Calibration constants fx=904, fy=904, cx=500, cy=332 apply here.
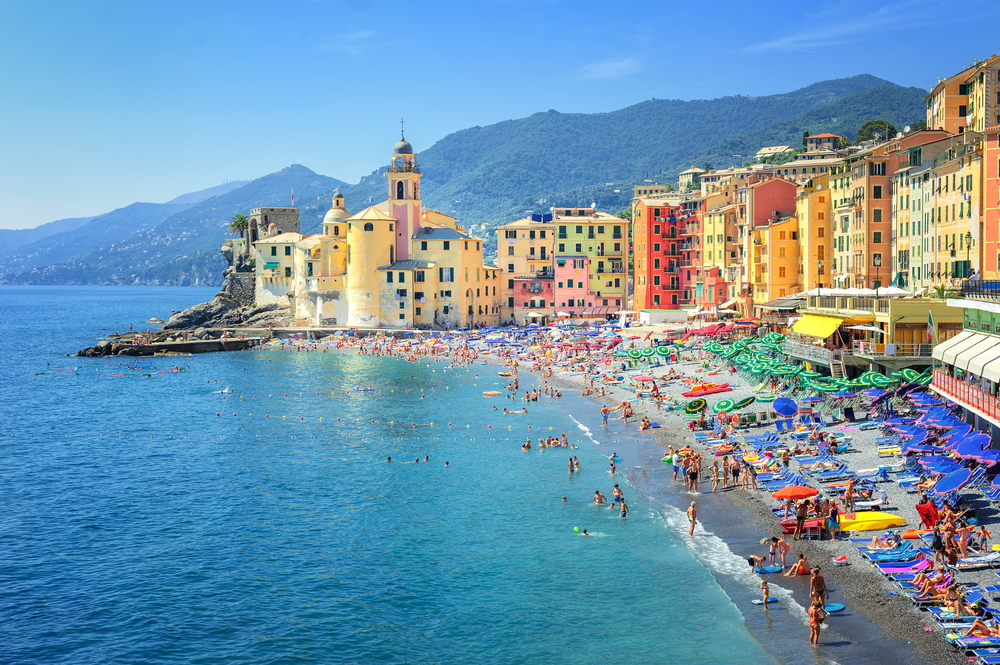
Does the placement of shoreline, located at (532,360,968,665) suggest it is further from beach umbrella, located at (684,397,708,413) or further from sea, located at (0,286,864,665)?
beach umbrella, located at (684,397,708,413)

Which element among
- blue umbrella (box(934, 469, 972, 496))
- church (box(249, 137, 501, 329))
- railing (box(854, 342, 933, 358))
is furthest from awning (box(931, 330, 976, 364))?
church (box(249, 137, 501, 329))

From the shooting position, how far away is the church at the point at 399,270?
106 metres

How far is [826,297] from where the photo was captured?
5584 cm

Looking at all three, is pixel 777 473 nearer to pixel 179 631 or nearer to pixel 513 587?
pixel 513 587

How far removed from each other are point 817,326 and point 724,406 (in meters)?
8.13

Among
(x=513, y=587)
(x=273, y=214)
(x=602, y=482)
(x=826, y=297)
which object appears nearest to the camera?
(x=513, y=587)

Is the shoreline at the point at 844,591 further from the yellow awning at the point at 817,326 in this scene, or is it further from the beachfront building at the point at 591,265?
the beachfront building at the point at 591,265

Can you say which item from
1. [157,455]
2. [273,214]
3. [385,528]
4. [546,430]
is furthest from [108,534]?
[273,214]

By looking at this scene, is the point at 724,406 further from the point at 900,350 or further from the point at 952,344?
the point at 952,344

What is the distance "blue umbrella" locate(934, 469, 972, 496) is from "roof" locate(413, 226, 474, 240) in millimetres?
81356

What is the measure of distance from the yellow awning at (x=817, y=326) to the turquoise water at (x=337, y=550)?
45.2ft

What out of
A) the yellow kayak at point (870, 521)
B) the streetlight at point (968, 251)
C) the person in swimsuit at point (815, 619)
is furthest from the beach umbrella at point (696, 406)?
the person in swimsuit at point (815, 619)

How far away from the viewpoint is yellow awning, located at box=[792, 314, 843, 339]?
50491mm

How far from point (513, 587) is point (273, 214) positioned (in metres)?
121
